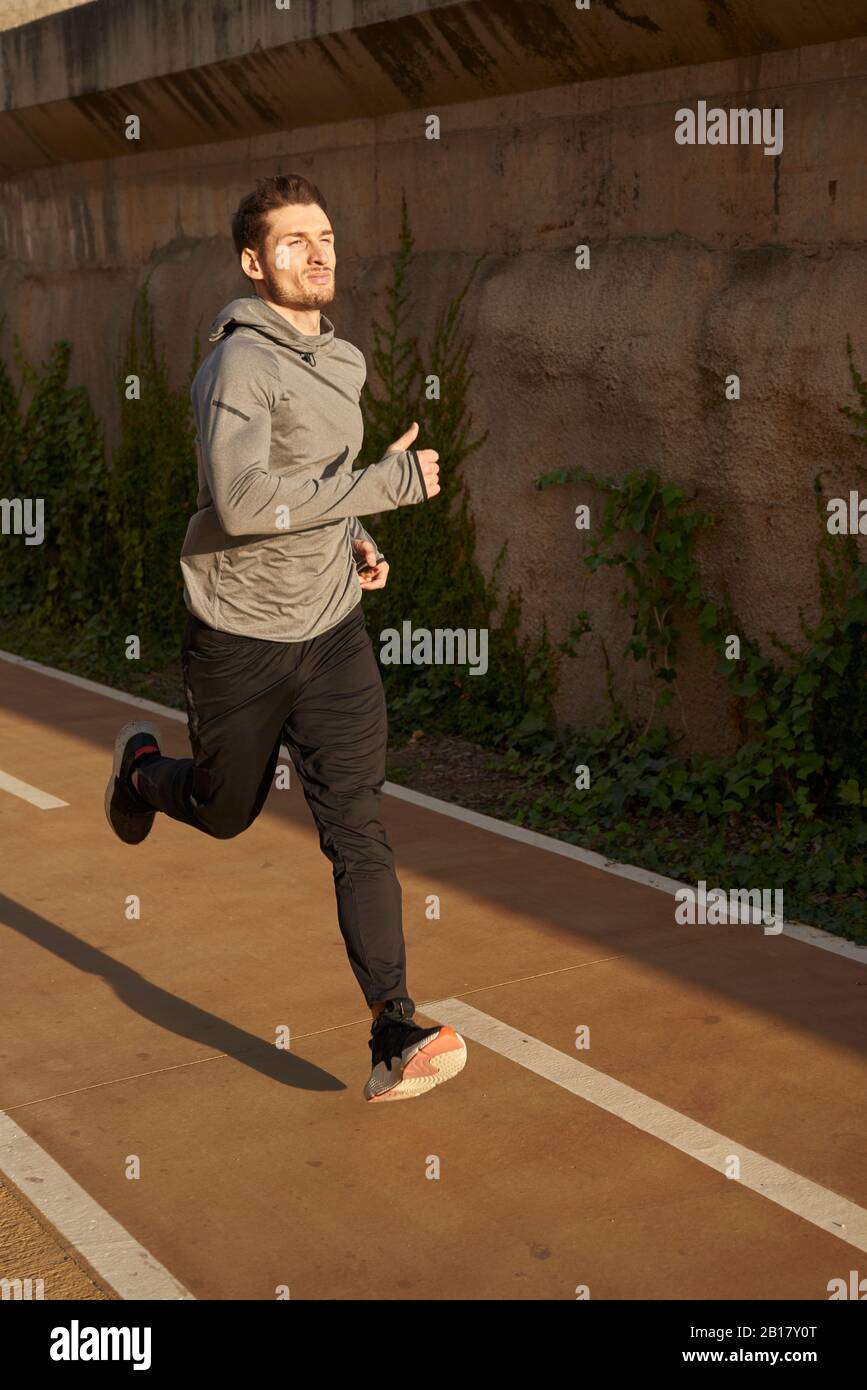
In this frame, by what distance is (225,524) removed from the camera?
415 cm

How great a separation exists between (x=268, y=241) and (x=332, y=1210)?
250cm

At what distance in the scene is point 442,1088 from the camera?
4.73 m

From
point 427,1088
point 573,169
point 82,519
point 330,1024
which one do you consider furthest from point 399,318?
point 427,1088

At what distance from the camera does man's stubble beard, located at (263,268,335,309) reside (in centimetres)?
435

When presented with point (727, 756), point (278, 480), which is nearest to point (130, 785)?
point (278, 480)

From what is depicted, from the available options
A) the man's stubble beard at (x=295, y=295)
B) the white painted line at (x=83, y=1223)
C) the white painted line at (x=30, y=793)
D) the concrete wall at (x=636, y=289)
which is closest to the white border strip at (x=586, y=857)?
the concrete wall at (x=636, y=289)

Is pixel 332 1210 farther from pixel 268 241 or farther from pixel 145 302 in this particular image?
pixel 145 302

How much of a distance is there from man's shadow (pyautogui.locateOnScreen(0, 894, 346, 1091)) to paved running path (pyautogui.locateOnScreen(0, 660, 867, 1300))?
1cm

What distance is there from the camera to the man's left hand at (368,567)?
15.7 feet

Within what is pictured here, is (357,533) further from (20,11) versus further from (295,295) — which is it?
(20,11)

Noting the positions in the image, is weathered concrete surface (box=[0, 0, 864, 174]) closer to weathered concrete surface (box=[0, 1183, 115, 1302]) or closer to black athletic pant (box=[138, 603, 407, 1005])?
black athletic pant (box=[138, 603, 407, 1005])

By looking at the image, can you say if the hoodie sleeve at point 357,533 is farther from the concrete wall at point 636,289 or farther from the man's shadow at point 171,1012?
the concrete wall at point 636,289

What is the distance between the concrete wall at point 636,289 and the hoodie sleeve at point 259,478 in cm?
294

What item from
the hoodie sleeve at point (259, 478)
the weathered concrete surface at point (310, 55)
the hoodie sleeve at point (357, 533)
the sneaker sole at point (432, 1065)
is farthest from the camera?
the weathered concrete surface at point (310, 55)
